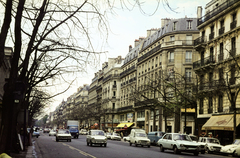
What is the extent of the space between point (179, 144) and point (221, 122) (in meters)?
13.0

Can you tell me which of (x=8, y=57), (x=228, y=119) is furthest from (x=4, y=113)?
(x=228, y=119)

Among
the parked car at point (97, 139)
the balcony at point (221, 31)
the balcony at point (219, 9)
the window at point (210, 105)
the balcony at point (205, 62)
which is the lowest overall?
the parked car at point (97, 139)

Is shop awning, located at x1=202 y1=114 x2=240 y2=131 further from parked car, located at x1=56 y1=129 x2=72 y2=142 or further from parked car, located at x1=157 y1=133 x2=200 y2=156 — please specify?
parked car, located at x1=56 y1=129 x2=72 y2=142

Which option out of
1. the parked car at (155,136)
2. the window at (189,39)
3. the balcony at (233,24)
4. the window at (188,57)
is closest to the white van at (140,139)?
the parked car at (155,136)

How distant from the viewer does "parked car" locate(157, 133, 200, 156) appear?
23812mm

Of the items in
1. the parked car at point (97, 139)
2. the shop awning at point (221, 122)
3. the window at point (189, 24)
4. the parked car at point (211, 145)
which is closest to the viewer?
the parked car at point (211, 145)

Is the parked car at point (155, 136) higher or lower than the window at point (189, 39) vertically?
lower

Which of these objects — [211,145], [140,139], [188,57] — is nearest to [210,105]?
[140,139]

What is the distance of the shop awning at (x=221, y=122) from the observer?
111 ft

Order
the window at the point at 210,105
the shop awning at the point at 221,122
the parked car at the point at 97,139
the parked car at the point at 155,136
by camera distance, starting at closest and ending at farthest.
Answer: the parked car at the point at 97,139
the shop awning at the point at 221,122
the parked car at the point at 155,136
the window at the point at 210,105

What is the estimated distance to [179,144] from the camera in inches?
946

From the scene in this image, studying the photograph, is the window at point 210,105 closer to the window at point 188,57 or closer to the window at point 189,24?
the window at point 188,57

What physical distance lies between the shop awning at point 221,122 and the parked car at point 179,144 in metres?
9.63

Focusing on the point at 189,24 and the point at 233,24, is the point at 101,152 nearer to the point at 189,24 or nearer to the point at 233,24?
the point at 233,24
